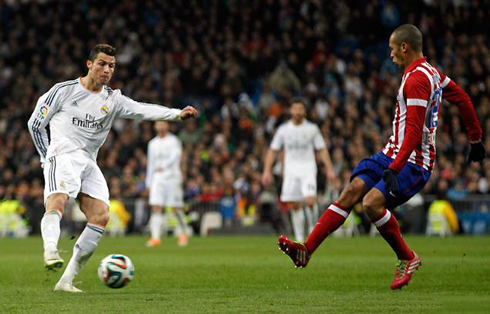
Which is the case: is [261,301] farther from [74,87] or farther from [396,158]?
[74,87]

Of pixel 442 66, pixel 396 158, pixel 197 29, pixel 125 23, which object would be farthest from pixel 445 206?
pixel 396 158

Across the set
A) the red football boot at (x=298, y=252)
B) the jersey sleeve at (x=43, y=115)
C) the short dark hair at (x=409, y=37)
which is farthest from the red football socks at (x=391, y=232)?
the jersey sleeve at (x=43, y=115)

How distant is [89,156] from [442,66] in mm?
18173

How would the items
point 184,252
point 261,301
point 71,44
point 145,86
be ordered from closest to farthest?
point 261,301 → point 184,252 → point 145,86 → point 71,44

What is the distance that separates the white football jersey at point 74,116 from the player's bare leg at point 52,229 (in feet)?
1.82

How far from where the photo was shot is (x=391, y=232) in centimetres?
916

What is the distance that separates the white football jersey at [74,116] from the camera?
913cm

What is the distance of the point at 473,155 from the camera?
9.31m

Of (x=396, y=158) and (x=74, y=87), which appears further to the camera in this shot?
(x=74, y=87)

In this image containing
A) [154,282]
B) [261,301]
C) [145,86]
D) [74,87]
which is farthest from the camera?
[145,86]

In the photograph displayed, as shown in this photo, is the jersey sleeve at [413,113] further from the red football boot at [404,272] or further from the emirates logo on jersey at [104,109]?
the emirates logo on jersey at [104,109]

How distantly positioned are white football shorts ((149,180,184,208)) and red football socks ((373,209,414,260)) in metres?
11.5

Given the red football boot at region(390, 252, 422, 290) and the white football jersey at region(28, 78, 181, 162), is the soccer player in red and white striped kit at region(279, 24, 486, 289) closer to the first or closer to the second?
the red football boot at region(390, 252, 422, 290)

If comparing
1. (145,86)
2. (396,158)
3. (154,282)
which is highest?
(145,86)
